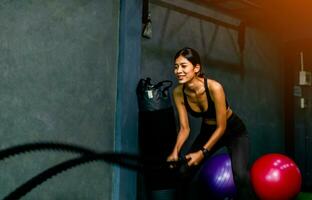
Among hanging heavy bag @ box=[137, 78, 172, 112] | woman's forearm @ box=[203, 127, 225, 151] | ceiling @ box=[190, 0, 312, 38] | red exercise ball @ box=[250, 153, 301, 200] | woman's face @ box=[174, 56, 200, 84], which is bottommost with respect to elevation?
red exercise ball @ box=[250, 153, 301, 200]

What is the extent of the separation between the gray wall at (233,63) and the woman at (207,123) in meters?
1.07

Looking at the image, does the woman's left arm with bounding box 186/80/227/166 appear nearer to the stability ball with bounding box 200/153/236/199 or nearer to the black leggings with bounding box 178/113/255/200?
the black leggings with bounding box 178/113/255/200

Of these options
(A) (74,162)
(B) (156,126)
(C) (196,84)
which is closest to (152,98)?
(B) (156,126)

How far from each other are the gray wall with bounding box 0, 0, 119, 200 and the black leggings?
3.50 feet

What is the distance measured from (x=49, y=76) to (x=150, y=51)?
1.49 m

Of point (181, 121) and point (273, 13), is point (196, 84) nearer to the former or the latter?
point (181, 121)

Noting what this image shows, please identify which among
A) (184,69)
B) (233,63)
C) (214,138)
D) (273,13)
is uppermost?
(273,13)

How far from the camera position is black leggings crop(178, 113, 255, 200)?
331 centimetres

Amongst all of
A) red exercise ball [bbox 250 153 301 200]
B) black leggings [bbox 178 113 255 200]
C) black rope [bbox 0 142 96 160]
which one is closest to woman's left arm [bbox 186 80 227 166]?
black leggings [bbox 178 113 255 200]

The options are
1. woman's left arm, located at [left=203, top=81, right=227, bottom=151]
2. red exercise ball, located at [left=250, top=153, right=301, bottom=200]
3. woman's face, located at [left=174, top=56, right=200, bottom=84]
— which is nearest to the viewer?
woman's left arm, located at [left=203, top=81, right=227, bottom=151]

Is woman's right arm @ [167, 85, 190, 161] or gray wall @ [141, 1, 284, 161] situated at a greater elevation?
gray wall @ [141, 1, 284, 161]

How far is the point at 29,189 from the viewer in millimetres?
3404

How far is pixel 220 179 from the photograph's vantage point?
13.9 ft

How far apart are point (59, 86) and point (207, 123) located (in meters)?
1.45
